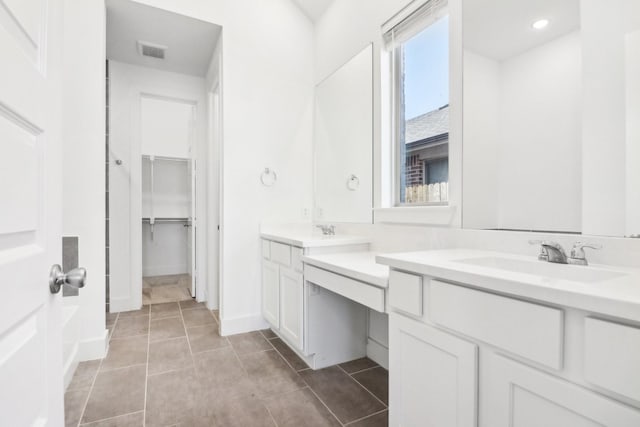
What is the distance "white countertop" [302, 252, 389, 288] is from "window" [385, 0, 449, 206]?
493 mm

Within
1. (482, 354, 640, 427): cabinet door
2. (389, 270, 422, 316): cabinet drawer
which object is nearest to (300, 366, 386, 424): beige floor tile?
(389, 270, 422, 316): cabinet drawer

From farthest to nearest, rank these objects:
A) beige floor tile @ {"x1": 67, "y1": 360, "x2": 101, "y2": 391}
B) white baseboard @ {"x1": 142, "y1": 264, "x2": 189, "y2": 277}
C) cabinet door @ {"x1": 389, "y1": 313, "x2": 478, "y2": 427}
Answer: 1. white baseboard @ {"x1": 142, "y1": 264, "x2": 189, "y2": 277}
2. beige floor tile @ {"x1": 67, "y1": 360, "x2": 101, "y2": 391}
3. cabinet door @ {"x1": 389, "y1": 313, "x2": 478, "y2": 427}

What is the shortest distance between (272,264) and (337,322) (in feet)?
2.45

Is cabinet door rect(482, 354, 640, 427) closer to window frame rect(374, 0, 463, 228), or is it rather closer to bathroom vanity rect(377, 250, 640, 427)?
bathroom vanity rect(377, 250, 640, 427)

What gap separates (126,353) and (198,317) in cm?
85

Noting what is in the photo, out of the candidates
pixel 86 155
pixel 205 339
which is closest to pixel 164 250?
Answer: pixel 205 339

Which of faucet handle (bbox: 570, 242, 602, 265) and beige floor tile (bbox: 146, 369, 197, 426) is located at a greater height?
faucet handle (bbox: 570, 242, 602, 265)

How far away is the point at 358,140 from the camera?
250cm

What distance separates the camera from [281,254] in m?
2.44

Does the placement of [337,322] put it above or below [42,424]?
below

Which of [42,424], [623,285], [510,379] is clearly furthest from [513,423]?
[42,424]

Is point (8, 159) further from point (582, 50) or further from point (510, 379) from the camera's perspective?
point (582, 50)

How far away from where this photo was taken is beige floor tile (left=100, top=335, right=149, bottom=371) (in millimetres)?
2215

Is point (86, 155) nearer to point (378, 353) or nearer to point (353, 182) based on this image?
point (353, 182)
